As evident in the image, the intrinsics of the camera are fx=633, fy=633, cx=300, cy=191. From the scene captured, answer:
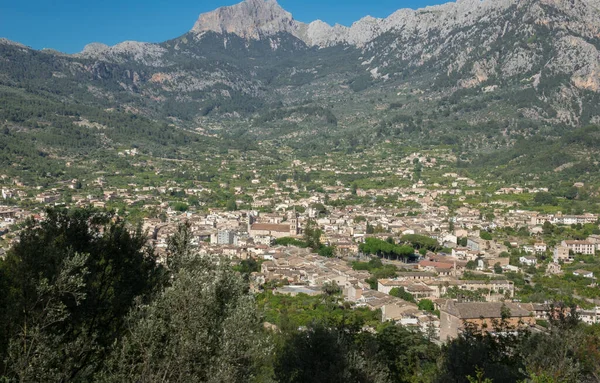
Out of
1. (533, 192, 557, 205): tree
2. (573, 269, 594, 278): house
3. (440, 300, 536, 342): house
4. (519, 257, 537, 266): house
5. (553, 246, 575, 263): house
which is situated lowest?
(440, 300, 536, 342): house

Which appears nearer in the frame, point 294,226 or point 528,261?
point 528,261

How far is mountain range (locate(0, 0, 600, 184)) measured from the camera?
117 metres

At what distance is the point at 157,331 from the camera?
770 centimetres

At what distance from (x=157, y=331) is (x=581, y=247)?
149ft

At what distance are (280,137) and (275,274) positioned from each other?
99251 mm

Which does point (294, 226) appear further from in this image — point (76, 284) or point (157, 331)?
point (157, 331)

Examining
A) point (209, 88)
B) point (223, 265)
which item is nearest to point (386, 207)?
point (223, 265)

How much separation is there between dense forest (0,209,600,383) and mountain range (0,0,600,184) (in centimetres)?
7982

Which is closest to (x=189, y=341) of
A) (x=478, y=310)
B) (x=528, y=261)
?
(x=478, y=310)

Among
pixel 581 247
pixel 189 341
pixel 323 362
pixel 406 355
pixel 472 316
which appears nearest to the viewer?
pixel 189 341

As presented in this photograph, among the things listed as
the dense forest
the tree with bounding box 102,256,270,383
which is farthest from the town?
the tree with bounding box 102,256,270,383

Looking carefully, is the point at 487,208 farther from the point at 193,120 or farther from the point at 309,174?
the point at 193,120

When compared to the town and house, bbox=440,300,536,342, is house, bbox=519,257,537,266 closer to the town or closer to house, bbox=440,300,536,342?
the town

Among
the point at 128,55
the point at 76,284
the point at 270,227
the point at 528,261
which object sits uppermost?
the point at 128,55
